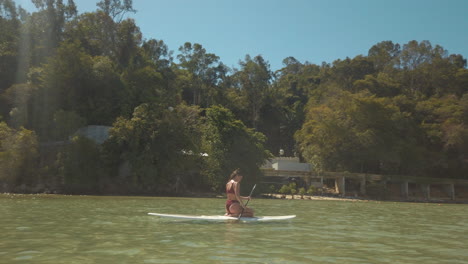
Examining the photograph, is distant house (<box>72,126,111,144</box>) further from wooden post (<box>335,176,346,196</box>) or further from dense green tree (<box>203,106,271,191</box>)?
wooden post (<box>335,176,346,196</box>)

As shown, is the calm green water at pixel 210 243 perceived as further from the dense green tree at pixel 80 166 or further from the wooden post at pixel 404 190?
the wooden post at pixel 404 190

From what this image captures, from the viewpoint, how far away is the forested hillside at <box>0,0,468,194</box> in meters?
30.0

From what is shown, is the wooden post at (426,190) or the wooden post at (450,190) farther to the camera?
the wooden post at (450,190)

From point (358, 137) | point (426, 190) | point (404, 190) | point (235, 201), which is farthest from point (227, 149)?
point (235, 201)

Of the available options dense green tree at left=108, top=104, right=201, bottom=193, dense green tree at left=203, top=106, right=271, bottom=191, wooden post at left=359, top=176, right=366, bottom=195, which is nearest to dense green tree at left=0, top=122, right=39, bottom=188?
dense green tree at left=108, top=104, right=201, bottom=193

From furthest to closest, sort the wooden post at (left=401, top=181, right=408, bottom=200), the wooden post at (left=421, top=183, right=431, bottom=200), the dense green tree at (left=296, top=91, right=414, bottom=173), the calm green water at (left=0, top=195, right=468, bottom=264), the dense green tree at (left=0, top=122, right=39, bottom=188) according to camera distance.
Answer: the dense green tree at (left=296, top=91, right=414, bottom=173)
the wooden post at (left=421, top=183, right=431, bottom=200)
the wooden post at (left=401, top=181, right=408, bottom=200)
the dense green tree at (left=0, top=122, right=39, bottom=188)
the calm green water at (left=0, top=195, right=468, bottom=264)

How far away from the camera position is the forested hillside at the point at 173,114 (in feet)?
98.4

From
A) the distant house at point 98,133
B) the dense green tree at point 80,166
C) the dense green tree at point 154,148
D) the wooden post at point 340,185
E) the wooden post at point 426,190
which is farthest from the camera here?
the wooden post at point 426,190

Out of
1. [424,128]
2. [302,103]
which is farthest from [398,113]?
[302,103]

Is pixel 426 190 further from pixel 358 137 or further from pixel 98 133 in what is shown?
pixel 98 133

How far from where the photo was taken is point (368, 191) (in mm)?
37812

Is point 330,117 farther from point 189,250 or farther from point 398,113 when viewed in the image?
point 189,250

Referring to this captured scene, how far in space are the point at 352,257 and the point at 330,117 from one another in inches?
1431

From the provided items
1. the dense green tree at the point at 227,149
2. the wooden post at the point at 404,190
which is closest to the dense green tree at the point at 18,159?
the dense green tree at the point at 227,149
